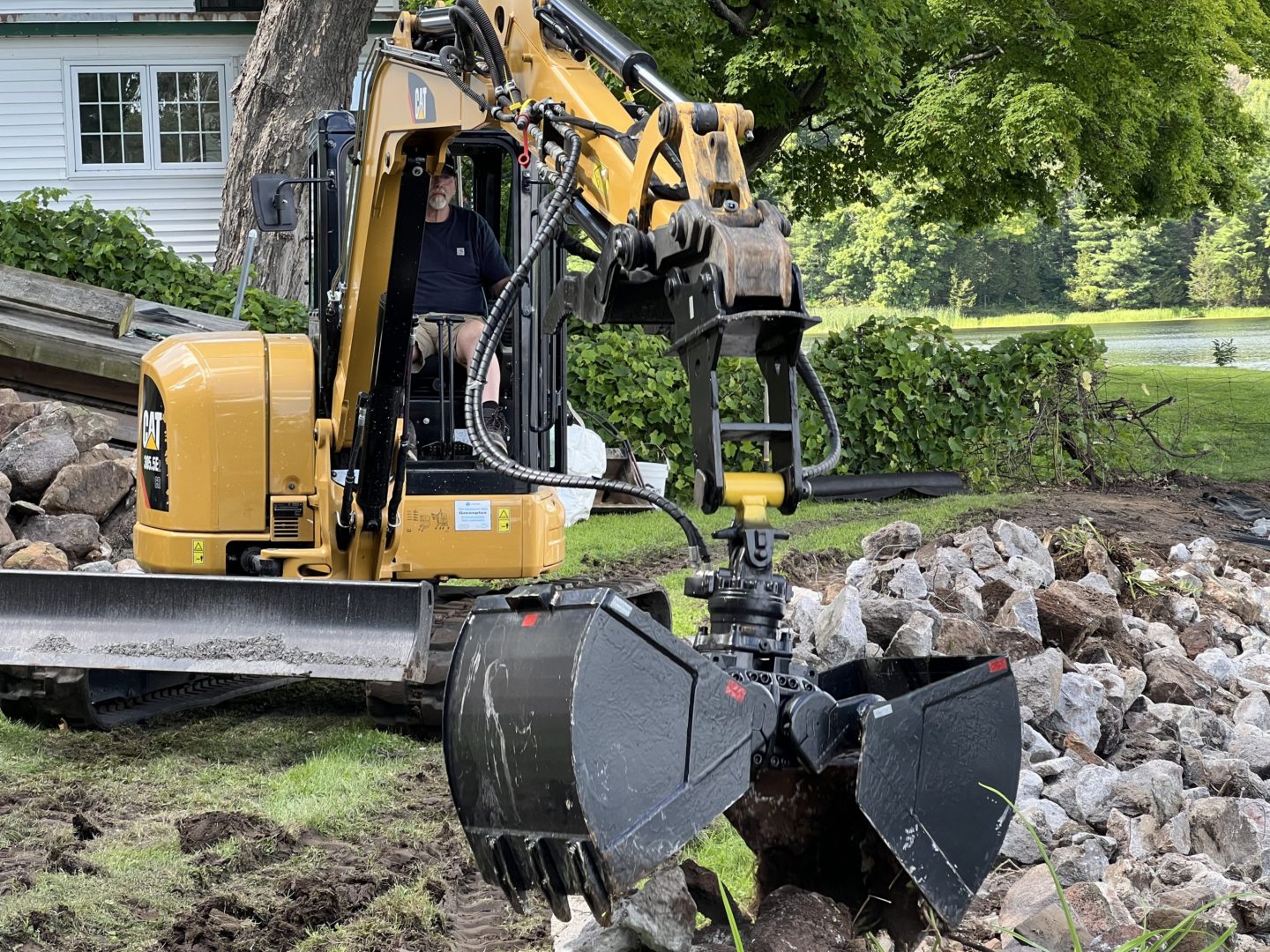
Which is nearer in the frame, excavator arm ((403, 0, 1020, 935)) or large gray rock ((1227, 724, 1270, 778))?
excavator arm ((403, 0, 1020, 935))

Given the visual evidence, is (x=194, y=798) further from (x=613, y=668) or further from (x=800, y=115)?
(x=800, y=115)

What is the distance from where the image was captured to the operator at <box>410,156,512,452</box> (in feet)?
19.6

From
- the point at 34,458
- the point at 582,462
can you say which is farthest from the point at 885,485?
the point at 34,458

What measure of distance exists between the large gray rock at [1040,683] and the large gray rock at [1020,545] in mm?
3039

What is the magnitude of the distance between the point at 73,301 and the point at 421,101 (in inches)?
247

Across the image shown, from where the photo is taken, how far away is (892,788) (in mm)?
3023

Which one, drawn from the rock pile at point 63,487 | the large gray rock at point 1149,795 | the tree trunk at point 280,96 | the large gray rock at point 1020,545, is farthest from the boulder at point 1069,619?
the tree trunk at point 280,96

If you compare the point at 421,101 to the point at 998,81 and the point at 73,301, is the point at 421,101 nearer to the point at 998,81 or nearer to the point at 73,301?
the point at 73,301

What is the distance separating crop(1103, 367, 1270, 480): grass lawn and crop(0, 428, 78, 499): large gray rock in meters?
10.3

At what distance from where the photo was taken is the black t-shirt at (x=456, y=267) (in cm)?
600

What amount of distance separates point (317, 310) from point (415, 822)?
254 cm

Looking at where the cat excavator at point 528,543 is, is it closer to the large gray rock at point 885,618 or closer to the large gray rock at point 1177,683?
the large gray rock at point 885,618

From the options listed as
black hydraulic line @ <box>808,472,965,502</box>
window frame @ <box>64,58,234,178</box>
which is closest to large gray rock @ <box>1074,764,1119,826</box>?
black hydraulic line @ <box>808,472,965,502</box>

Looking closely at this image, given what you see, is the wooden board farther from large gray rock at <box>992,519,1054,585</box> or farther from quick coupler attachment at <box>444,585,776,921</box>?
quick coupler attachment at <box>444,585,776,921</box>
